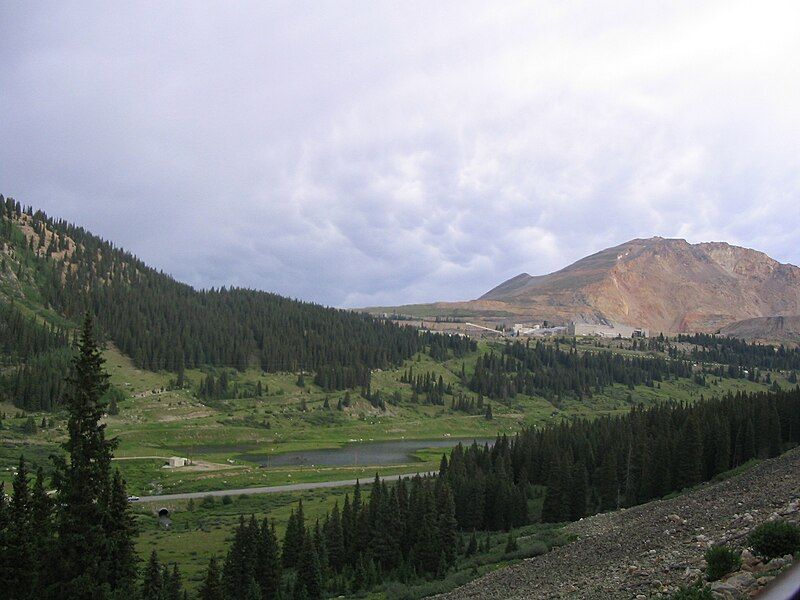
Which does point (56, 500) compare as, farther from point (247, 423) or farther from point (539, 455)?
point (247, 423)

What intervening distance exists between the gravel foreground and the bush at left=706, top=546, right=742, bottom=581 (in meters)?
1.49

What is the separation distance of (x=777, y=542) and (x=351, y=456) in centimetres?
10469

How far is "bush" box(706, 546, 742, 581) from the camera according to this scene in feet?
56.0

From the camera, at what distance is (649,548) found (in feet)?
94.1

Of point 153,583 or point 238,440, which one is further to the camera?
point 238,440

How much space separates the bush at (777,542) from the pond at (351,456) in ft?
299

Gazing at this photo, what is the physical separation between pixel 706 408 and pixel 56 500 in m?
84.2

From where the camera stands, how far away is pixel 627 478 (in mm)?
69812

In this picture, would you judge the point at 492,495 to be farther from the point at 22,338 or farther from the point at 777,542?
the point at 22,338

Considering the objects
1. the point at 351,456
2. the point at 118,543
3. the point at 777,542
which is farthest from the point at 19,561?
the point at 351,456

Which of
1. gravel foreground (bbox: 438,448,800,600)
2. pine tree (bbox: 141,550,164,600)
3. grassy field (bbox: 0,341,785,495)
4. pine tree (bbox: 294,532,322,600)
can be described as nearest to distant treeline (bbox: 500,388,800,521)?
gravel foreground (bbox: 438,448,800,600)

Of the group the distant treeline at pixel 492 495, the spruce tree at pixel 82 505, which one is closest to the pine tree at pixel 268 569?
the distant treeline at pixel 492 495

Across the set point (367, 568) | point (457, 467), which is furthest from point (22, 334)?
point (367, 568)

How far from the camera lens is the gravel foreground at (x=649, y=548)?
22.3 m
